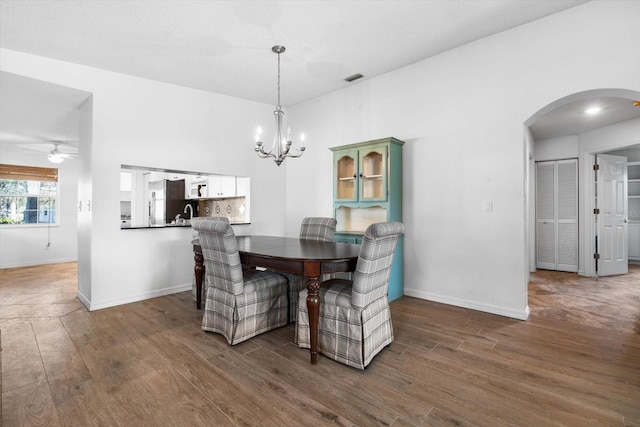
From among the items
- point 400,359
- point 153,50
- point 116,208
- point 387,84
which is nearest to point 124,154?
point 116,208

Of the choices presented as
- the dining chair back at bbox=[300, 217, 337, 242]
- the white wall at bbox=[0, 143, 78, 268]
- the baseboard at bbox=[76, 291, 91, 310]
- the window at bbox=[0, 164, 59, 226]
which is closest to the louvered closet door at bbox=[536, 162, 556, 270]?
the dining chair back at bbox=[300, 217, 337, 242]

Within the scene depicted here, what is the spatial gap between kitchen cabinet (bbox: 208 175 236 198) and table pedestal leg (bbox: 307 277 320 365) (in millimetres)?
3071

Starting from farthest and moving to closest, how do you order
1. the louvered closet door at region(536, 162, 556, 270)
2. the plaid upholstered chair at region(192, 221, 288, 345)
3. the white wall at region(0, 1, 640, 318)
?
the louvered closet door at region(536, 162, 556, 270) → the white wall at region(0, 1, 640, 318) → the plaid upholstered chair at region(192, 221, 288, 345)

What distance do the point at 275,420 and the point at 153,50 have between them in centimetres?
347

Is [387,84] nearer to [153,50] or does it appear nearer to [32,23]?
[153,50]

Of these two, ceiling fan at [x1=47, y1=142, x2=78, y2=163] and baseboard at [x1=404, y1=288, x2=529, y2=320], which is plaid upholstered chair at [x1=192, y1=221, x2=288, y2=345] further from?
ceiling fan at [x1=47, y1=142, x2=78, y2=163]

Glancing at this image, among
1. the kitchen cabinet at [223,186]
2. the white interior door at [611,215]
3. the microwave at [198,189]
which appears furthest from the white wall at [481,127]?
the white interior door at [611,215]

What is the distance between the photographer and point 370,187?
144 inches

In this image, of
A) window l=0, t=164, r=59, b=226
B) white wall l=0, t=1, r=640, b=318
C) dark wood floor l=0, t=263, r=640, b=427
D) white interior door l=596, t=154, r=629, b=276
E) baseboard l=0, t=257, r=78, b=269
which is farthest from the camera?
window l=0, t=164, r=59, b=226

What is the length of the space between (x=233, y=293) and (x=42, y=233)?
6306 millimetres

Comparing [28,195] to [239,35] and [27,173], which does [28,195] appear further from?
[239,35]

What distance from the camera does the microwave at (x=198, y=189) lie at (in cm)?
473

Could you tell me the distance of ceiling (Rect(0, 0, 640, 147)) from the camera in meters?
2.46

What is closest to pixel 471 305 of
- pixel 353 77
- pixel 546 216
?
pixel 353 77
